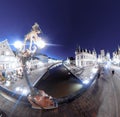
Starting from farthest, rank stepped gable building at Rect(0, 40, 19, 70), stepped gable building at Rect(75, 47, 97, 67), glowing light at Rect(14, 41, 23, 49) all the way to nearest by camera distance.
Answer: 1. stepped gable building at Rect(0, 40, 19, 70)
2. stepped gable building at Rect(75, 47, 97, 67)
3. glowing light at Rect(14, 41, 23, 49)

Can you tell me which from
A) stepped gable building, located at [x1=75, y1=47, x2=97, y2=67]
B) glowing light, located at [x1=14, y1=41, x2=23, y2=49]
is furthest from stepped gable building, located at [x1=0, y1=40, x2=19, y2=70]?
glowing light, located at [x1=14, y1=41, x2=23, y2=49]

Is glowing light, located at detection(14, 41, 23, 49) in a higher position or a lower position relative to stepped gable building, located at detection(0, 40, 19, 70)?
lower

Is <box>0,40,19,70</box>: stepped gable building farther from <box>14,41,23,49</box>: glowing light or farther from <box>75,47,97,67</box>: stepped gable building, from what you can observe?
<box>14,41,23,49</box>: glowing light

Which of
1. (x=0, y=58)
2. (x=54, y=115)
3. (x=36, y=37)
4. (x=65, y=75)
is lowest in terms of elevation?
(x=54, y=115)

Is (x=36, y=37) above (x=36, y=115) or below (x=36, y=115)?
above

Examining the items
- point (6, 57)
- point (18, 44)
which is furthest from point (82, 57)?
point (18, 44)

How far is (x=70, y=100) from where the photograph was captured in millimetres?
5402

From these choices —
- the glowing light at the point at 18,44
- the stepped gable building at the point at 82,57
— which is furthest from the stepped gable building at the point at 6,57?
the glowing light at the point at 18,44

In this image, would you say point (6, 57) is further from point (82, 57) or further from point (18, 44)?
point (18, 44)

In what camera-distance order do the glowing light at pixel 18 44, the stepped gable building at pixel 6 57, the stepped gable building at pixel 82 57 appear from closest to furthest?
the glowing light at pixel 18 44 → the stepped gable building at pixel 82 57 → the stepped gable building at pixel 6 57

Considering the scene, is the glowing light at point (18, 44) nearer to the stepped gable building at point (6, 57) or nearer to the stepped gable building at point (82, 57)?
the stepped gable building at point (82, 57)

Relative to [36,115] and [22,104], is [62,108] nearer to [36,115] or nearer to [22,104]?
[36,115]

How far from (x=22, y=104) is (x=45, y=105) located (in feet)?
2.61

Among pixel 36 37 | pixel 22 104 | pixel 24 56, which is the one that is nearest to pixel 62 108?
pixel 22 104
